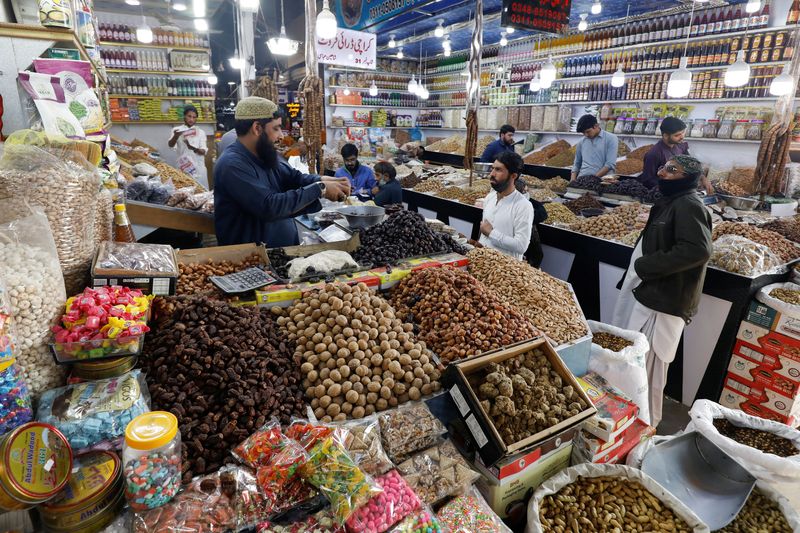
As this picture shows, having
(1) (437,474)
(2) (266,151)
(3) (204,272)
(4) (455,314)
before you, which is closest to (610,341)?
(4) (455,314)

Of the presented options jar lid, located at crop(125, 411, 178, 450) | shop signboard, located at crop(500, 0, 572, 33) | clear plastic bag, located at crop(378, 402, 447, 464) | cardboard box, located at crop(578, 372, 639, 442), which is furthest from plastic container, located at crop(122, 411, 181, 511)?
shop signboard, located at crop(500, 0, 572, 33)

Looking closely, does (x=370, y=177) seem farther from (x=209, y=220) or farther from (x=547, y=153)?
(x=547, y=153)

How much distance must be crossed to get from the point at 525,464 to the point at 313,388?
869 mm

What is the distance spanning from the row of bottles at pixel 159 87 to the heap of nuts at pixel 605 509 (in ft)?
31.1

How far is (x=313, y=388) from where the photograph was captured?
170cm

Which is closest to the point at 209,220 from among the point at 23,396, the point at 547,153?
the point at 23,396

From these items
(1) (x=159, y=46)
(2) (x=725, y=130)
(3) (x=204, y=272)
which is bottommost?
(3) (x=204, y=272)

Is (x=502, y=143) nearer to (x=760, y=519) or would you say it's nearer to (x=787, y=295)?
(x=787, y=295)

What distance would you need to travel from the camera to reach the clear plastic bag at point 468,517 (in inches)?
55.9

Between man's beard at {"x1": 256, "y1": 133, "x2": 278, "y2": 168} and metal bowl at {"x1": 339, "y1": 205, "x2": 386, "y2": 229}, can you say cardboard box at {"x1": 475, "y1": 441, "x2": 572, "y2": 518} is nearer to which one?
metal bowl at {"x1": 339, "y1": 205, "x2": 386, "y2": 229}

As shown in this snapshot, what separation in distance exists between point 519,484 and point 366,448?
663 millimetres

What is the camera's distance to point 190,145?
306 inches

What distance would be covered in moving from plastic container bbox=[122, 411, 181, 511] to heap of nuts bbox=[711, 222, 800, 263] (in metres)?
3.97

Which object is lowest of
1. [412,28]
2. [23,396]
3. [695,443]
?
[695,443]
